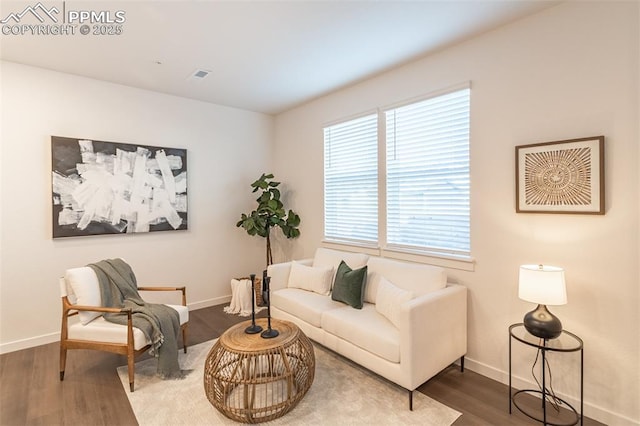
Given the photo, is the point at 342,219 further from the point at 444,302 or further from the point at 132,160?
the point at 132,160

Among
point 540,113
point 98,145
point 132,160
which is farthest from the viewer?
point 132,160

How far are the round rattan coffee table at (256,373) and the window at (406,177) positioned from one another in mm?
1637

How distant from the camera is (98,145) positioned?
3686mm

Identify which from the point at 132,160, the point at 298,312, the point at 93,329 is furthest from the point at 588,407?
the point at 132,160

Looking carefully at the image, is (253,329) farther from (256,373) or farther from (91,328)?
(91,328)

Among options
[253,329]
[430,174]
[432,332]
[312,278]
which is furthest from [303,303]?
[430,174]

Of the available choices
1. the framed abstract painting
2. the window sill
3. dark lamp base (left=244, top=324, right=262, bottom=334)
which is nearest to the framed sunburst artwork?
the window sill

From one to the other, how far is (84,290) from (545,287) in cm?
363

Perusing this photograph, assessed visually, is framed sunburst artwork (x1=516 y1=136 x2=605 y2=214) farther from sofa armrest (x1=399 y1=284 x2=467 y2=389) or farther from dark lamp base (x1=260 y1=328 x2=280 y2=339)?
dark lamp base (x1=260 y1=328 x2=280 y2=339)

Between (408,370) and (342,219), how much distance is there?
2.23 meters

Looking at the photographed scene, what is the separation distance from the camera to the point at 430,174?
10.4 feet

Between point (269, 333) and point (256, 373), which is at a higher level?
point (269, 333)

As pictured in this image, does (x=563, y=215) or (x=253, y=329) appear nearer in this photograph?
(x=563, y=215)

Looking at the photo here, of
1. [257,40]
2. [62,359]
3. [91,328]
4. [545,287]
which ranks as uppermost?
[257,40]
